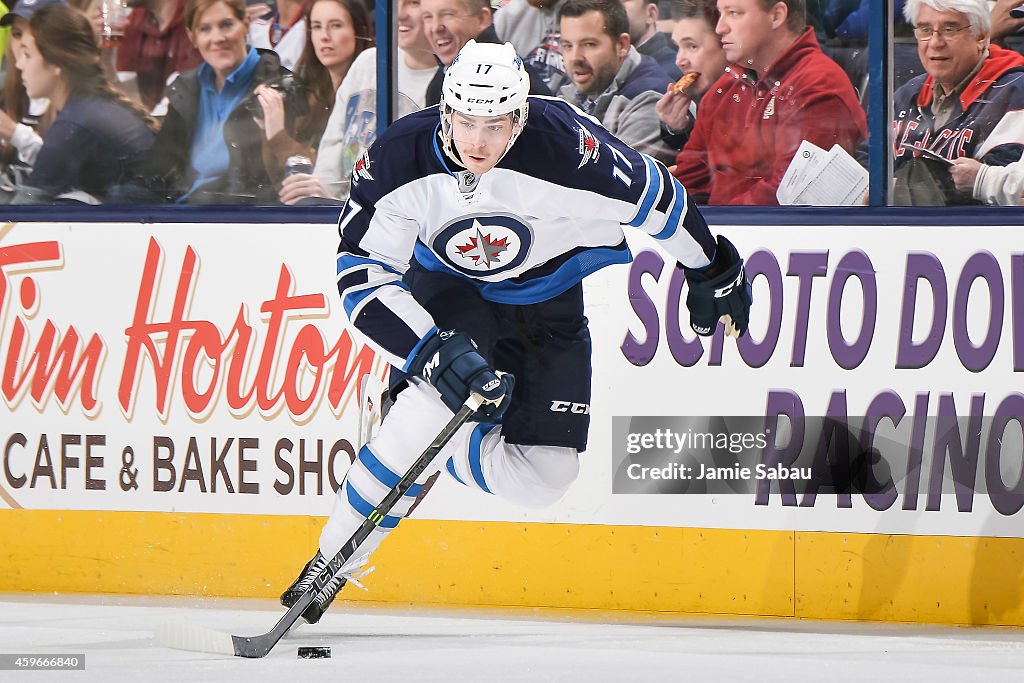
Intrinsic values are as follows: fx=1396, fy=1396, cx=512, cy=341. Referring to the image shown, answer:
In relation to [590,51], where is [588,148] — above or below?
below

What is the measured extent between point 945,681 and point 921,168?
165 centimetres

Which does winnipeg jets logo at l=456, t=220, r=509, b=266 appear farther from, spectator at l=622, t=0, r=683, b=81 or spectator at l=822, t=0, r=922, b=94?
spectator at l=822, t=0, r=922, b=94

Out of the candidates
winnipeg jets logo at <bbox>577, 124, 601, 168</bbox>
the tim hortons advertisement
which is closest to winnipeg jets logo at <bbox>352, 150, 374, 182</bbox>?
winnipeg jets logo at <bbox>577, 124, 601, 168</bbox>

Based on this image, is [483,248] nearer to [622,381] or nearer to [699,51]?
[622,381]

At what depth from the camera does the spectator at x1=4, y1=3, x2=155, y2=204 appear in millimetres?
4723

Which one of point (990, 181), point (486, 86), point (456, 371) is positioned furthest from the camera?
point (990, 181)

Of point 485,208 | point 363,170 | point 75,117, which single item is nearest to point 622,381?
point 485,208

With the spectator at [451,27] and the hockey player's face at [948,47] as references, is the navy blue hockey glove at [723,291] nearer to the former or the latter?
the hockey player's face at [948,47]

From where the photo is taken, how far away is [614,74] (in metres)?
4.42

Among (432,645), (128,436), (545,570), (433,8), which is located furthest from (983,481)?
(128,436)

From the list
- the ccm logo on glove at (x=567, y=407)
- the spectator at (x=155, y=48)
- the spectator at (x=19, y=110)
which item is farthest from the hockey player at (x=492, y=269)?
the spectator at (x=19, y=110)

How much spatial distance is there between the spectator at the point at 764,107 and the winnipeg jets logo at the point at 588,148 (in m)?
0.86

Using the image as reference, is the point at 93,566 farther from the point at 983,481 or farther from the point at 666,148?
the point at 983,481

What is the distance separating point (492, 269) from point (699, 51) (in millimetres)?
1182
